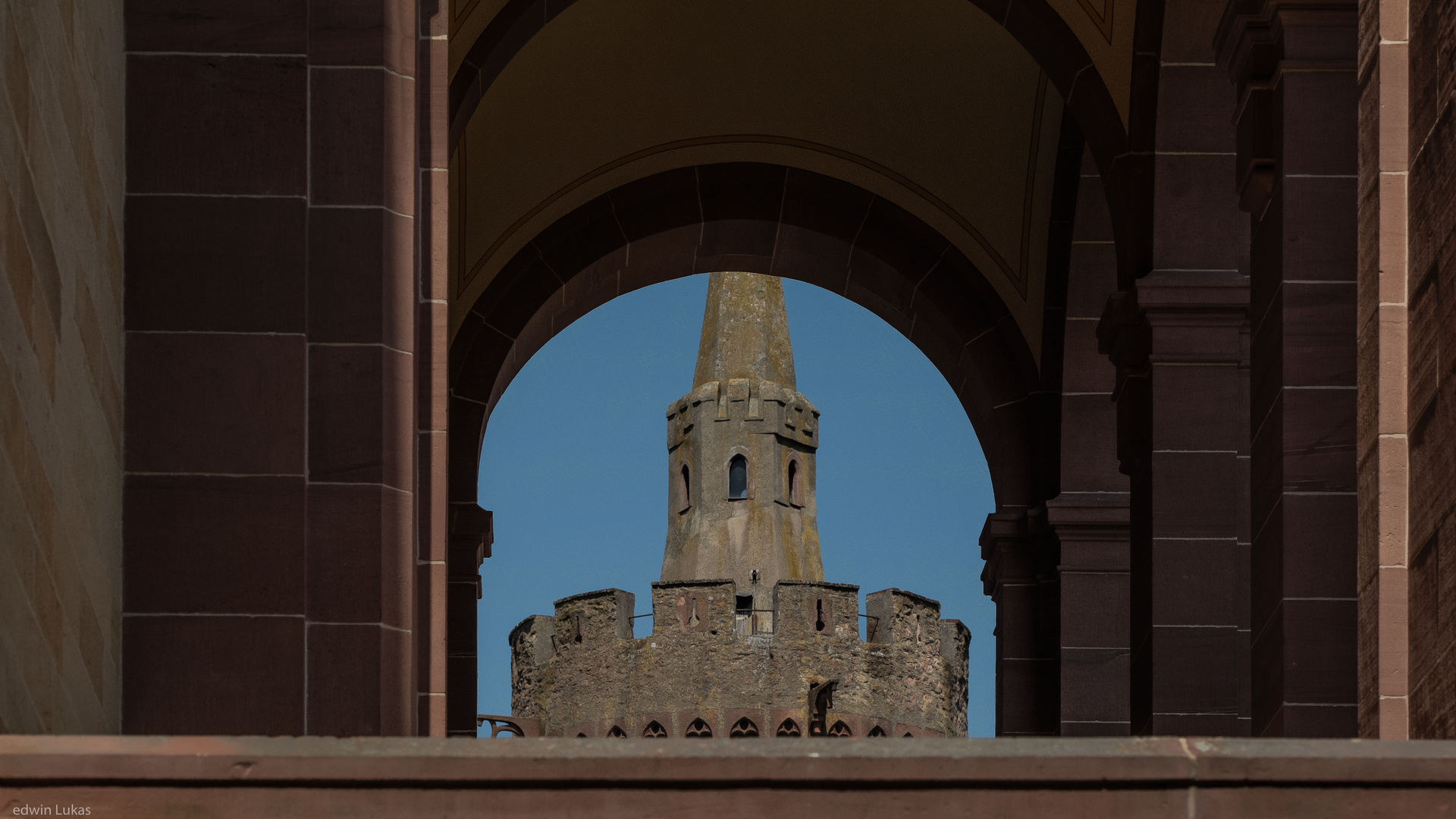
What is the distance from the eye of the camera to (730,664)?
40.8m

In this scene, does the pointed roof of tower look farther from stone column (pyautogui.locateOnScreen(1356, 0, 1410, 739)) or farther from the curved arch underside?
stone column (pyautogui.locateOnScreen(1356, 0, 1410, 739))

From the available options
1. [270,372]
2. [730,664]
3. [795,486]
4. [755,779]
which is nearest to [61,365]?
[270,372]

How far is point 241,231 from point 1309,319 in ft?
8.31

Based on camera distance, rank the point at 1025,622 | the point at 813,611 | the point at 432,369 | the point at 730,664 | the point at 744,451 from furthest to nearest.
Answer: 1. the point at 744,451
2. the point at 813,611
3. the point at 730,664
4. the point at 1025,622
5. the point at 432,369

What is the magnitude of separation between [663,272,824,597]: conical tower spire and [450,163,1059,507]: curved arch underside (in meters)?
37.8

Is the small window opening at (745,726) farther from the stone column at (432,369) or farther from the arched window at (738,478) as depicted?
the stone column at (432,369)

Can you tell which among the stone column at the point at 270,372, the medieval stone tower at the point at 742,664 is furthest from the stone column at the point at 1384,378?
the medieval stone tower at the point at 742,664

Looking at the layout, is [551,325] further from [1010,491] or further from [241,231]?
[241,231]

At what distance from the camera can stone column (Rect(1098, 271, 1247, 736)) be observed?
7832mm

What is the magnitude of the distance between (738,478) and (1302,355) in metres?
45.5

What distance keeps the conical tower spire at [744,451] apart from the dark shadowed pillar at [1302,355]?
143 ft

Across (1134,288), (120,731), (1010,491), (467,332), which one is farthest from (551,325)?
(120,731)

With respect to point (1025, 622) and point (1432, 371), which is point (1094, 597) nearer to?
point (1025, 622)

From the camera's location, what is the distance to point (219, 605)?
5.09 m
